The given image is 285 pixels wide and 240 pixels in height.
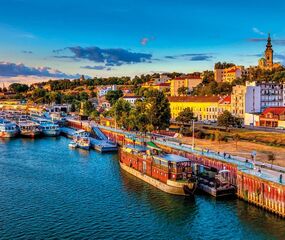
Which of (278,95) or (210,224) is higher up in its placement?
(278,95)

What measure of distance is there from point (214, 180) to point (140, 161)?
12030 millimetres

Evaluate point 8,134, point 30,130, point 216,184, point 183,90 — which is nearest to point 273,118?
point 216,184

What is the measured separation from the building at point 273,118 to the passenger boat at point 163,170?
44.1m

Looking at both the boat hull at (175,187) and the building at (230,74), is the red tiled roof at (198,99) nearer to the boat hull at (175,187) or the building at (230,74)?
the building at (230,74)

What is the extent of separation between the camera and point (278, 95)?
111438mm

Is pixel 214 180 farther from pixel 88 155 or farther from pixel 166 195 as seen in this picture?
pixel 88 155

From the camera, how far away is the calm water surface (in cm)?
3638

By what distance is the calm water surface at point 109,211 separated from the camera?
119 ft

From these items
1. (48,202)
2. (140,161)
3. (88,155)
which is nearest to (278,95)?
(88,155)

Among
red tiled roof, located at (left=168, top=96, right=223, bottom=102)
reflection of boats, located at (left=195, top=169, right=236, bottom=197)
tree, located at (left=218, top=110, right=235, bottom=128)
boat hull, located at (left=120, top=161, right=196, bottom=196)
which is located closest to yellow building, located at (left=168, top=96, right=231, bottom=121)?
red tiled roof, located at (left=168, top=96, right=223, bottom=102)

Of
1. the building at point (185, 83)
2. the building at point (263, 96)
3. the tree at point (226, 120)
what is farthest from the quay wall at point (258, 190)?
the building at point (185, 83)

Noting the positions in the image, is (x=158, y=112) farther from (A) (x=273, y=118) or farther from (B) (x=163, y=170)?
(B) (x=163, y=170)

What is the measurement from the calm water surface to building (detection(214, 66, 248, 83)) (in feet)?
418

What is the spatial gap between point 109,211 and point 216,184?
43.1 ft
